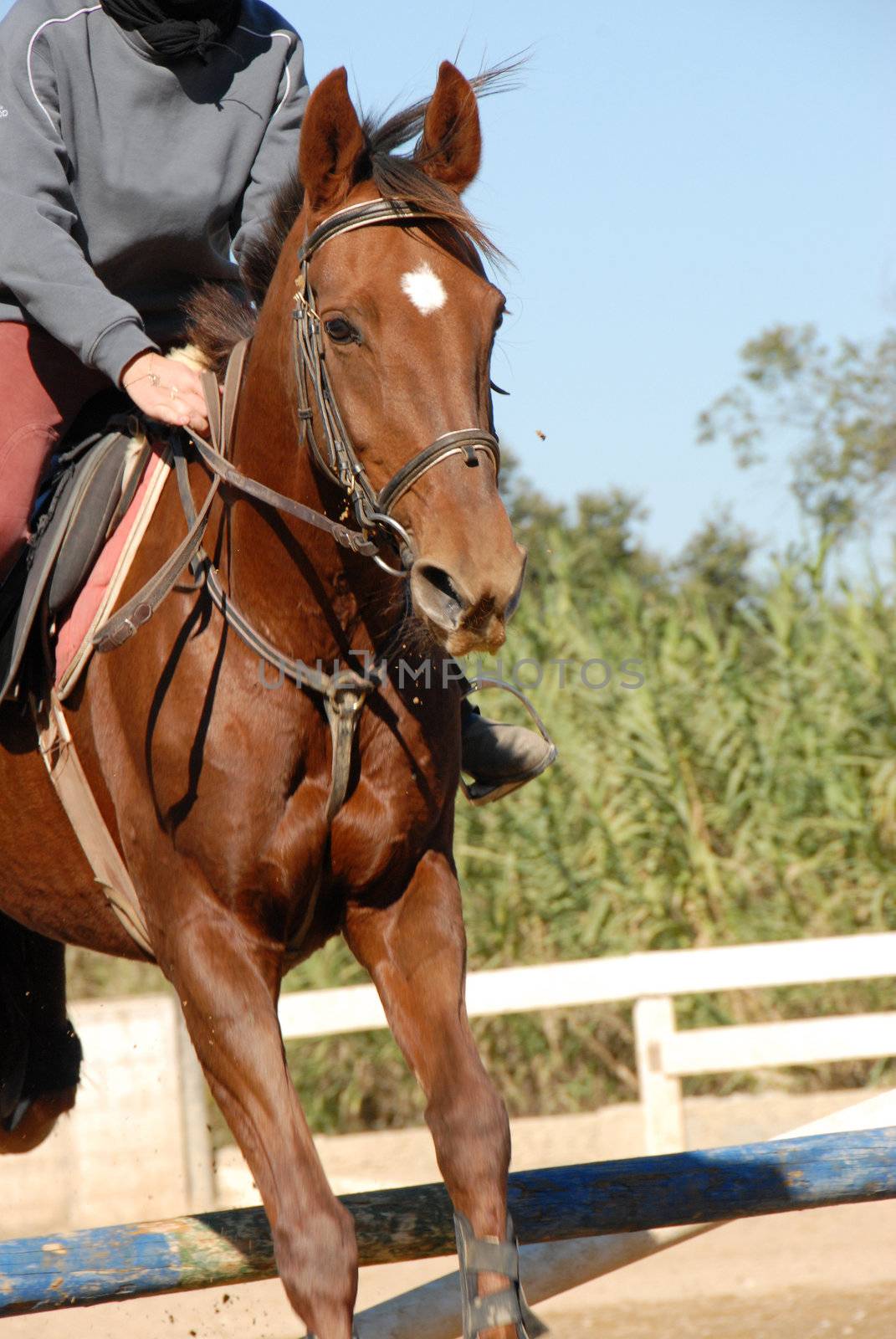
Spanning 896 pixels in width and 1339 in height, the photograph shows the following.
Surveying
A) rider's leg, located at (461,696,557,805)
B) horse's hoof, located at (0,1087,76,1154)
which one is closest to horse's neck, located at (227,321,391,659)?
rider's leg, located at (461,696,557,805)

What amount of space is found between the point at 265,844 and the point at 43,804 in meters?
0.94

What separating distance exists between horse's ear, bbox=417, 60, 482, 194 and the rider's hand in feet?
2.22

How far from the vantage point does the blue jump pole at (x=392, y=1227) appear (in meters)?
3.06

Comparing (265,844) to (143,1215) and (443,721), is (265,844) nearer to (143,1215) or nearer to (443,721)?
(443,721)

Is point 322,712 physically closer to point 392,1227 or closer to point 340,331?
point 340,331

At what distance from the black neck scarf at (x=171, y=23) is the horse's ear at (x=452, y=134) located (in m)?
0.80

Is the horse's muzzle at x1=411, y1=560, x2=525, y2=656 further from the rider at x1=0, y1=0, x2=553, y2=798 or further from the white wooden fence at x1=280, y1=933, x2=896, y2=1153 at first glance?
the white wooden fence at x1=280, y1=933, x2=896, y2=1153

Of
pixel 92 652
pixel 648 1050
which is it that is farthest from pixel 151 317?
pixel 648 1050

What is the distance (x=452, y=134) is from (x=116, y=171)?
90 cm

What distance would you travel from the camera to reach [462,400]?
265 centimetres

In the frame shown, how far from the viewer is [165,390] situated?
3.13m

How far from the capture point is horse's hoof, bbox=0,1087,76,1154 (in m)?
4.64

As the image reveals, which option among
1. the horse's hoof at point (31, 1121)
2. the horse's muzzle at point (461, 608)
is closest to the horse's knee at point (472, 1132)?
the horse's muzzle at point (461, 608)

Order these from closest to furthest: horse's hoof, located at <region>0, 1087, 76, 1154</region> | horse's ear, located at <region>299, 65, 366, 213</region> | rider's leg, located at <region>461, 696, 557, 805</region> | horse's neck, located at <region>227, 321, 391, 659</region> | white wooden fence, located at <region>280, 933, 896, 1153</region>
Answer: horse's ear, located at <region>299, 65, 366, 213</region>, horse's neck, located at <region>227, 321, 391, 659</region>, rider's leg, located at <region>461, 696, 557, 805</region>, horse's hoof, located at <region>0, 1087, 76, 1154</region>, white wooden fence, located at <region>280, 933, 896, 1153</region>
